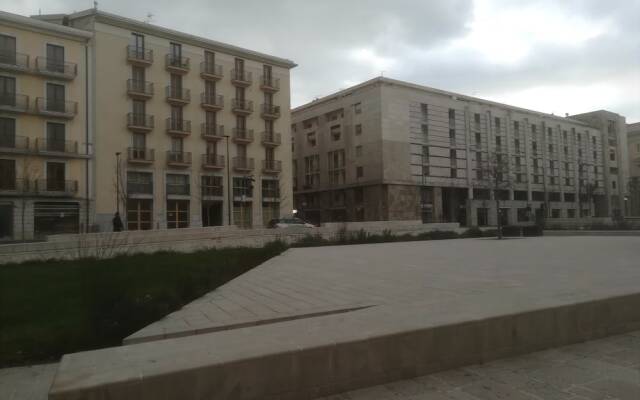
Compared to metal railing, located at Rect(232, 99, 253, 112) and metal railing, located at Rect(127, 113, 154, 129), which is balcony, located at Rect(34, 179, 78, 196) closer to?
metal railing, located at Rect(127, 113, 154, 129)

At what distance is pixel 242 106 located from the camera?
4600cm

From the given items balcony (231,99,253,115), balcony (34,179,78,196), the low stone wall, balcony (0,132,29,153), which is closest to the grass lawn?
the low stone wall

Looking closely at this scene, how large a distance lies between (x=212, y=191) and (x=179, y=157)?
178 inches

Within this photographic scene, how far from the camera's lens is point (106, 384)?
260 centimetres

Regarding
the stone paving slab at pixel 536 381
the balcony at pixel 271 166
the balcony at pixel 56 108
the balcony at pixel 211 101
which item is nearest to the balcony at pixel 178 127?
the balcony at pixel 211 101

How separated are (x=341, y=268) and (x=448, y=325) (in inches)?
291

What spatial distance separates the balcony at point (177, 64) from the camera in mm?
41469

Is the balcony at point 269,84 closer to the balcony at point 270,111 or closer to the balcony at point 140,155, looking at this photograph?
the balcony at point 270,111

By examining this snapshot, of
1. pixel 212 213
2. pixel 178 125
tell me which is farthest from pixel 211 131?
pixel 212 213

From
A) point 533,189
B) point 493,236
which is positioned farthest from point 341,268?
point 533,189

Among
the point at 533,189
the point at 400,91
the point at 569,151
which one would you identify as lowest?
the point at 533,189

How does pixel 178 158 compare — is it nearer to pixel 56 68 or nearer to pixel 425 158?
pixel 56 68

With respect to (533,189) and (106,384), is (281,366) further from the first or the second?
(533,189)

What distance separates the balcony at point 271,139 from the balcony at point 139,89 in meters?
12.1
